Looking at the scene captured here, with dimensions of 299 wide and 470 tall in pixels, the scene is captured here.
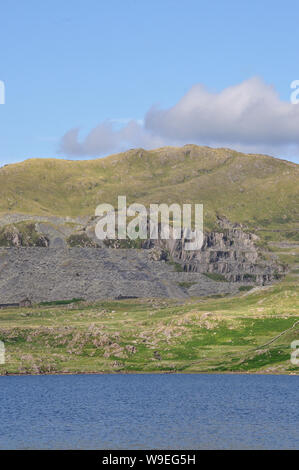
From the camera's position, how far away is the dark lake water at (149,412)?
99.9 m

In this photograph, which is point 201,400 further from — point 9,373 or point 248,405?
point 9,373

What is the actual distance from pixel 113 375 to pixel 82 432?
87787mm

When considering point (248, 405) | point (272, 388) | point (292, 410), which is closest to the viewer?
point (292, 410)

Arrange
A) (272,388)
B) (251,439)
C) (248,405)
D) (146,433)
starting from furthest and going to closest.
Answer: (272,388)
(248,405)
(146,433)
(251,439)

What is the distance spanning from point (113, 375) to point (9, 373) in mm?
28911

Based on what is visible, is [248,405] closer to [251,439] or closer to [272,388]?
[272,388]

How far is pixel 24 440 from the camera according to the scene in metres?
102

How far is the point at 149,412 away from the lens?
132 meters

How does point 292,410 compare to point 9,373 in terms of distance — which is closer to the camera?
point 292,410

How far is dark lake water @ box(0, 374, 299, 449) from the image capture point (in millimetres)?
99875
